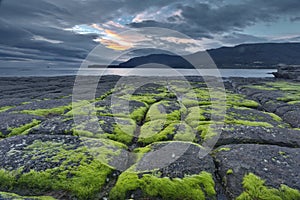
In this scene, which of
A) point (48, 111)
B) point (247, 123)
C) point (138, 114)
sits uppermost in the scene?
point (48, 111)

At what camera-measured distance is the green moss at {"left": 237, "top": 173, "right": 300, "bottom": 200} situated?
8.56 meters

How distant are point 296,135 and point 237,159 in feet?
22.2

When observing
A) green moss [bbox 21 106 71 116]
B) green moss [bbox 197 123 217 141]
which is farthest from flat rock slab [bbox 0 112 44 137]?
green moss [bbox 197 123 217 141]

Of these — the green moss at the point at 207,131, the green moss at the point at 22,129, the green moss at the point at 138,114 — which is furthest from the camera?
the green moss at the point at 138,114

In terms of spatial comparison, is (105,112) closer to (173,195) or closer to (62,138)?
(62,138)

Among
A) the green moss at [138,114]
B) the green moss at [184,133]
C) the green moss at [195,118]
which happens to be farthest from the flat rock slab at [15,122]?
the green moss at [195,118]

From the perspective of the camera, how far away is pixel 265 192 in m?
8.72

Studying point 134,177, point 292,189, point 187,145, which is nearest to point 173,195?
point 134,177

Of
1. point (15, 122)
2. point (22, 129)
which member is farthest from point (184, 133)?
point (15, 122)

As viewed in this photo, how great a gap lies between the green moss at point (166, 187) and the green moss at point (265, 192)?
4.50ft

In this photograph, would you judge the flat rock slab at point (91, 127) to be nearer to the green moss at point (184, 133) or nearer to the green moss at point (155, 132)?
the green moss at point (155, 132)

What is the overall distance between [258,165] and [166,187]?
4.91 metres

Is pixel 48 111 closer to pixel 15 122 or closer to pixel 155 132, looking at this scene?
pixel 15 122

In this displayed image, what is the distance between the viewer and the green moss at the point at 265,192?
856cm
